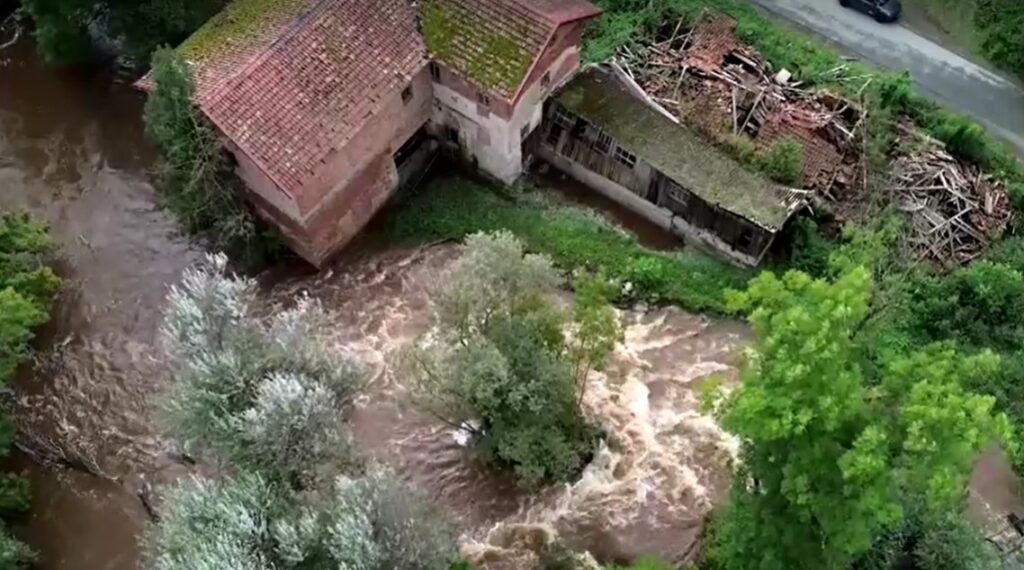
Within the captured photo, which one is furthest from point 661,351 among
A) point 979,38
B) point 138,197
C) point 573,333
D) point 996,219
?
point 138,197

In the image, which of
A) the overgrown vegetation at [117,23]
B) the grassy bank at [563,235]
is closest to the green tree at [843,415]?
the grassy bank at [563,235]

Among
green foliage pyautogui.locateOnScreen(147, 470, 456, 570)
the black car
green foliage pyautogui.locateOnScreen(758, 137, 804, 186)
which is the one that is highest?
the black car

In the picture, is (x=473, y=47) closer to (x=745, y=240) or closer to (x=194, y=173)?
(x=194, y=173)

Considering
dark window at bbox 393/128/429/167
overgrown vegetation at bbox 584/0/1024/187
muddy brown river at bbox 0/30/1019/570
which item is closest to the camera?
muddy brown river at bbox 0/30/1019/570

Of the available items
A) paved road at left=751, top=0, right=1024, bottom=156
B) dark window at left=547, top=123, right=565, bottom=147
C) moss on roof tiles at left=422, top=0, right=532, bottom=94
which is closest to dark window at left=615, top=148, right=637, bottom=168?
dark window at left=547, top=123, right=565, bottom=147

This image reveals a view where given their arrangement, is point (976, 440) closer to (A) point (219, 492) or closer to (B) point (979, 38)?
(A) point (219, 492)

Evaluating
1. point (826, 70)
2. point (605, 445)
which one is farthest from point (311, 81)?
point (826, 70)

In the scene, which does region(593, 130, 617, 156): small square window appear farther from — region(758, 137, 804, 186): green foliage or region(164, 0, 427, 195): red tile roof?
region(164, 0, 427, 195): red tile roof
